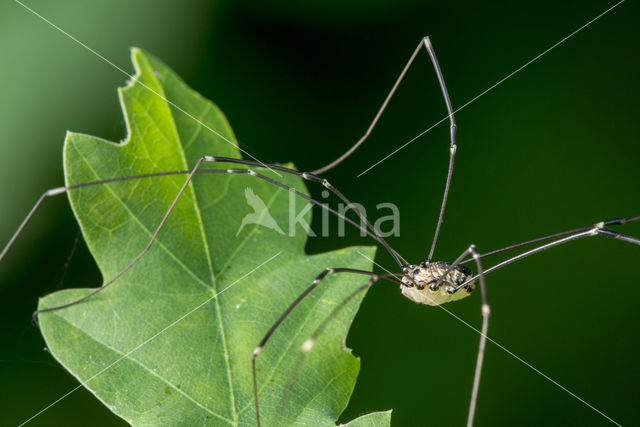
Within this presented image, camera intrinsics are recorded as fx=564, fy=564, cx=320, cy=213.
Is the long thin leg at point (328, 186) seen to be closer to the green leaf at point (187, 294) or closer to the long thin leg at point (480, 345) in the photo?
the green leaf at point (187, 294)

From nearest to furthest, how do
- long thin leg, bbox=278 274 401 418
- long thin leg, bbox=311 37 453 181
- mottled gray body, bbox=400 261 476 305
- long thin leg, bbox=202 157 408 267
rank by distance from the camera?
long thin leg, bbox=278 274 401 418
long thin leg, bbox=202 157 408 267
mottled gray body, bbox=400 261 476 305
long thin leg, bbox=311 37 453 181

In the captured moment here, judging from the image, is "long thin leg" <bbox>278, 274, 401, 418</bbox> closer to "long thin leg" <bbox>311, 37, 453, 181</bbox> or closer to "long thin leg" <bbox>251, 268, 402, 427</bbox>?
"long thin leg" <bbox>251, 268, 402, 427</bbox>

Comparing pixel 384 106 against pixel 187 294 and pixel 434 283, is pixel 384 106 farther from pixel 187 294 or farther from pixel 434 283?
pixel 187 294

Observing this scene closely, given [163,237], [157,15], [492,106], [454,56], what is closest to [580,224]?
[492,106]

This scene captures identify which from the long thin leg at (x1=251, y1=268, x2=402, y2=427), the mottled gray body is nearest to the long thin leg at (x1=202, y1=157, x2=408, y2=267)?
the mottled gray body

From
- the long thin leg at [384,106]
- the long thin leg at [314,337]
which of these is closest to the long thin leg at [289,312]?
the long thin leg at [314,337]

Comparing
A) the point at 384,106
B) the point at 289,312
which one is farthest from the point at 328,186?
the point at 289,312
